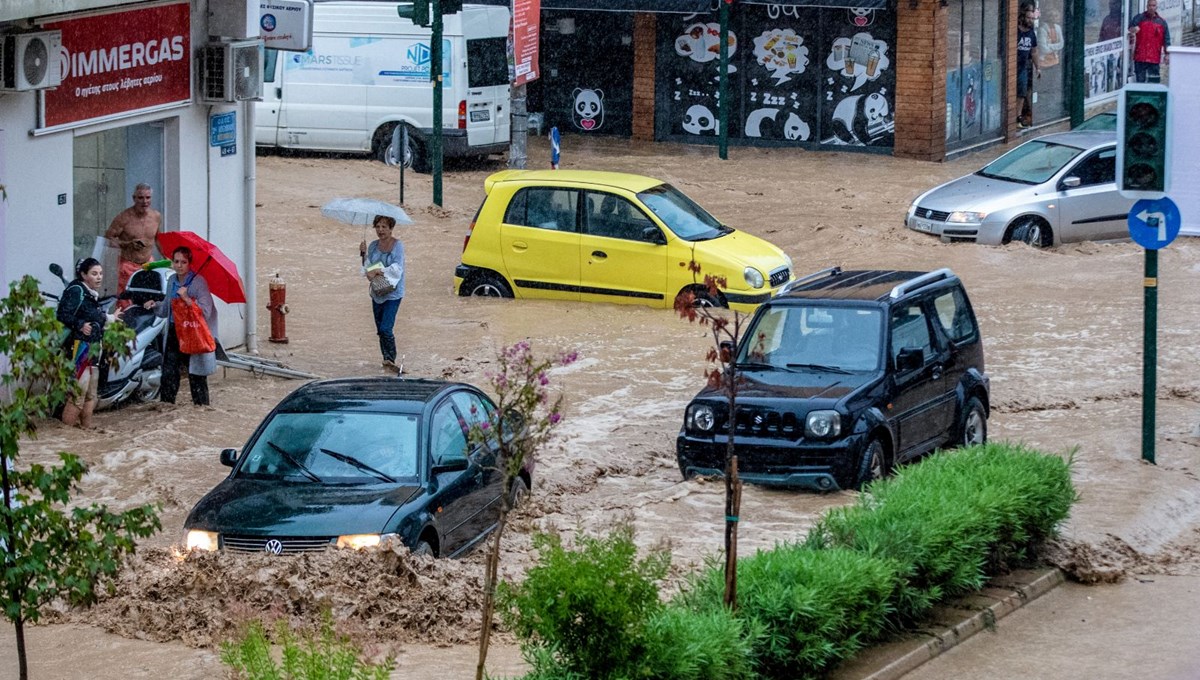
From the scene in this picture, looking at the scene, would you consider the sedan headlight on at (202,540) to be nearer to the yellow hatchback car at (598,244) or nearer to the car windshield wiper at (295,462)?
the car windshield wiper at (295,462)

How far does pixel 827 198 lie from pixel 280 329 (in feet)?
37.6

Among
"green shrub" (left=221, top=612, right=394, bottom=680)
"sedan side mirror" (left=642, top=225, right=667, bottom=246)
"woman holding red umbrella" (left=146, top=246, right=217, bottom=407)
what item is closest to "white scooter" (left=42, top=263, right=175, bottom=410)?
"woman holding red umbrella" (left=146, top=246, right=217, bottom=407)

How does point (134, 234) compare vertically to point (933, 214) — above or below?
below

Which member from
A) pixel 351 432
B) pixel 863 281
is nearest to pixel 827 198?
pixel 863 281

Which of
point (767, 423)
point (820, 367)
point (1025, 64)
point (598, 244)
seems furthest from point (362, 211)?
point (1025, 64)

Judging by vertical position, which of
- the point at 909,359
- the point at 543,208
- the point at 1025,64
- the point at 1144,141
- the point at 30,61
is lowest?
the point at 909,359

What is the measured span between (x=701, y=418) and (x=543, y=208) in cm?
694

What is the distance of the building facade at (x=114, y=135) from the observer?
46.0ft

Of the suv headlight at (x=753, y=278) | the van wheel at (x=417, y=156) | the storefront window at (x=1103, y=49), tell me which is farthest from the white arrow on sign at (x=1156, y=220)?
the storefront window at (x=1103, y=49)

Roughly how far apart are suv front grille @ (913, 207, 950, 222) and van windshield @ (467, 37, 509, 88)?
782cm

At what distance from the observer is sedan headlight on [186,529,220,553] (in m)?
9.86

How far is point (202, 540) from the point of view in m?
9.91

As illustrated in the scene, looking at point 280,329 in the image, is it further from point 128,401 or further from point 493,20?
point 493,20

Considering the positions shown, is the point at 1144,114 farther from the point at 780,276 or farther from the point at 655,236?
the point at 655,236
